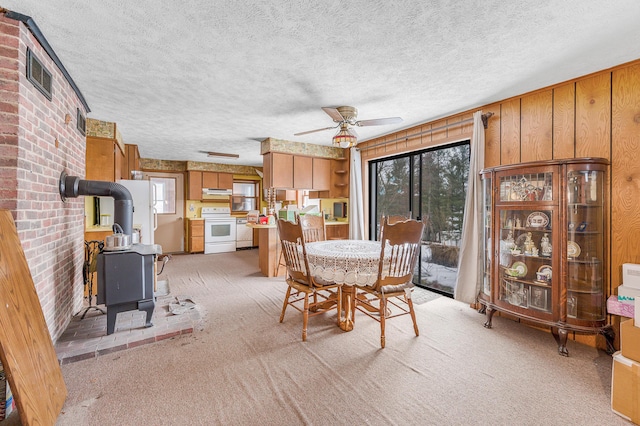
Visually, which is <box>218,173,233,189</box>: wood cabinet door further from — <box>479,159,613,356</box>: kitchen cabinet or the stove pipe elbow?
<box>479,159,613,356</box>: kitchen cabinet

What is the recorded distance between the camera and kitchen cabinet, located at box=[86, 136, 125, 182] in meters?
3.54

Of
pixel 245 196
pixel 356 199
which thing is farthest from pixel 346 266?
pixel 245 196

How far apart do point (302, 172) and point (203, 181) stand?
3231 mm

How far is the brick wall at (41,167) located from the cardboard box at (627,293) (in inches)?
162

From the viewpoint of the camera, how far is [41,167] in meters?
1.98

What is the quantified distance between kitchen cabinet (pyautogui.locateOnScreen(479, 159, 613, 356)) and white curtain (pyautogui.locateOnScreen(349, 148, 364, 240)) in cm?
243

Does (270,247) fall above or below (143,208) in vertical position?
below

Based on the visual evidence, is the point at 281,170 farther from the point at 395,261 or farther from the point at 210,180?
the point at 210,180

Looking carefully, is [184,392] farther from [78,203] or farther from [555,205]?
[555,205]

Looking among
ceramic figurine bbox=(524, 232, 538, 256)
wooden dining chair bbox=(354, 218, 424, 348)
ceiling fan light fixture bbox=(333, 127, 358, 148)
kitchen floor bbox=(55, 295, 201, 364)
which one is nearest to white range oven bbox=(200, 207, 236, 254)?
kitchen floor bbox=(55, 295, 201, 364)

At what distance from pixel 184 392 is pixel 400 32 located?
266cm

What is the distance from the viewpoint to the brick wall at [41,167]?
167 cm

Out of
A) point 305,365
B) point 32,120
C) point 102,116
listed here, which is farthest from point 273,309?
point 102,116

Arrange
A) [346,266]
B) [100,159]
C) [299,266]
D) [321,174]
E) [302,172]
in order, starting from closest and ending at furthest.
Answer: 1. [346,266]
2. [299,266]
3. [100,159]
4. [302,172]
5. [321,174]
